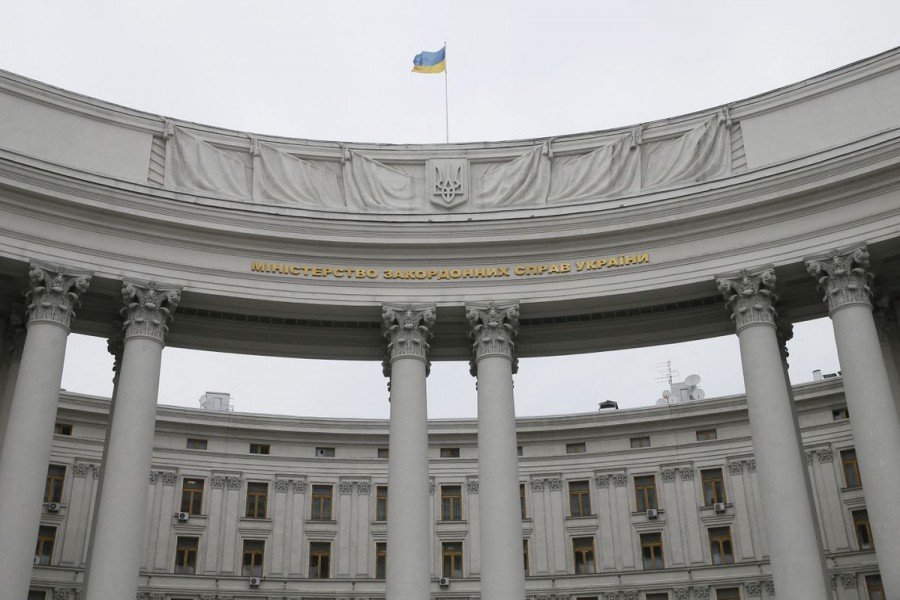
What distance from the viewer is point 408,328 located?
3112cm

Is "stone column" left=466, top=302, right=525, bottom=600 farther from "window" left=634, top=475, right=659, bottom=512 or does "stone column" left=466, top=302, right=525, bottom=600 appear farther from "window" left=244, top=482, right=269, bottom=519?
"window" left=244, top=482, right=269, bottom=519

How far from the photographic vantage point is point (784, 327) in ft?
105

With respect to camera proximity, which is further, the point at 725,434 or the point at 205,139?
the point at 725,434

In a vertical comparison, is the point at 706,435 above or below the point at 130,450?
above

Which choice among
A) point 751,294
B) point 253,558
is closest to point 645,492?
point 253,558

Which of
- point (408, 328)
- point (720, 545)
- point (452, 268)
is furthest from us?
point (720, 545)

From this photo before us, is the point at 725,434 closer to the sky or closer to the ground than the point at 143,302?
closer to the sky

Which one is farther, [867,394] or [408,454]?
[408,454]

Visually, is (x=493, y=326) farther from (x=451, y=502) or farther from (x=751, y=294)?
(x=451, y=502)

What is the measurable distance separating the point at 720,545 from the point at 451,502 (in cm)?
1472

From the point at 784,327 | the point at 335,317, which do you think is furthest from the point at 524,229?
the point at 784,327

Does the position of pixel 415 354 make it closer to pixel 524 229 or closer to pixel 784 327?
pixel 524 229

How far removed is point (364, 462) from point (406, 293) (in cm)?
3069

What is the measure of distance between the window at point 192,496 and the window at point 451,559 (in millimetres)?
13522
